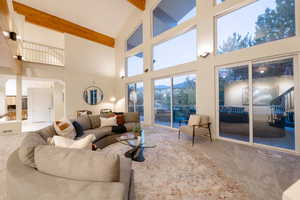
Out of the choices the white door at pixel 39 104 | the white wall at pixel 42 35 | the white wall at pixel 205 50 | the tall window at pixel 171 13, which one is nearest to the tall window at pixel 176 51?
the white wall at pixel 205 50

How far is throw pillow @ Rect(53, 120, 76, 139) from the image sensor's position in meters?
2.42

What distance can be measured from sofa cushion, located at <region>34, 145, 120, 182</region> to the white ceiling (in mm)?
6390

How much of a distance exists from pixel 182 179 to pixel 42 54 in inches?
283

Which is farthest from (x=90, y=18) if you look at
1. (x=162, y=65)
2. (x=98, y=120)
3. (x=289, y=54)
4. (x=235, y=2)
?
(x=289, y=54)

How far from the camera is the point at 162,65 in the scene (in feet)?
17.6

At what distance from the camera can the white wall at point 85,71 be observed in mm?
5875

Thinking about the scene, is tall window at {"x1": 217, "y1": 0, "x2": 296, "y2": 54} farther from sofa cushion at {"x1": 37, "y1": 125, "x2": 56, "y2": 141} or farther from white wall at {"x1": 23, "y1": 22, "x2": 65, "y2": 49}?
white wall at {"x1": 23, "y1": 22, "x2": 65, "y2": 49}

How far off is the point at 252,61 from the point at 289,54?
62cm

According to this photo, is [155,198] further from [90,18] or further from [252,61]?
[90,18]

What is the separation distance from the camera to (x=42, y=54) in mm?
5738

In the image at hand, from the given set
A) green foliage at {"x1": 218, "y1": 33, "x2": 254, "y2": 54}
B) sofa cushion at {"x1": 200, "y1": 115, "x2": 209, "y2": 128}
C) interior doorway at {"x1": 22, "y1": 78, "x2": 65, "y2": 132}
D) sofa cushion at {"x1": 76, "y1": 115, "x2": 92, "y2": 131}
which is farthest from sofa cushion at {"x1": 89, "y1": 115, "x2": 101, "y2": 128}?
green foliage at {"x1": 218, "y1": 33, "x2": 254, "y2": 54}

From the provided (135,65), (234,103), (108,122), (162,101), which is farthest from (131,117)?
(135,65)

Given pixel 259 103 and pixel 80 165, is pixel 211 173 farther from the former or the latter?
pixel 259 103

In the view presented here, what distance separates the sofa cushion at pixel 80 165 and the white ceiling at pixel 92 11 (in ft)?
21.0
